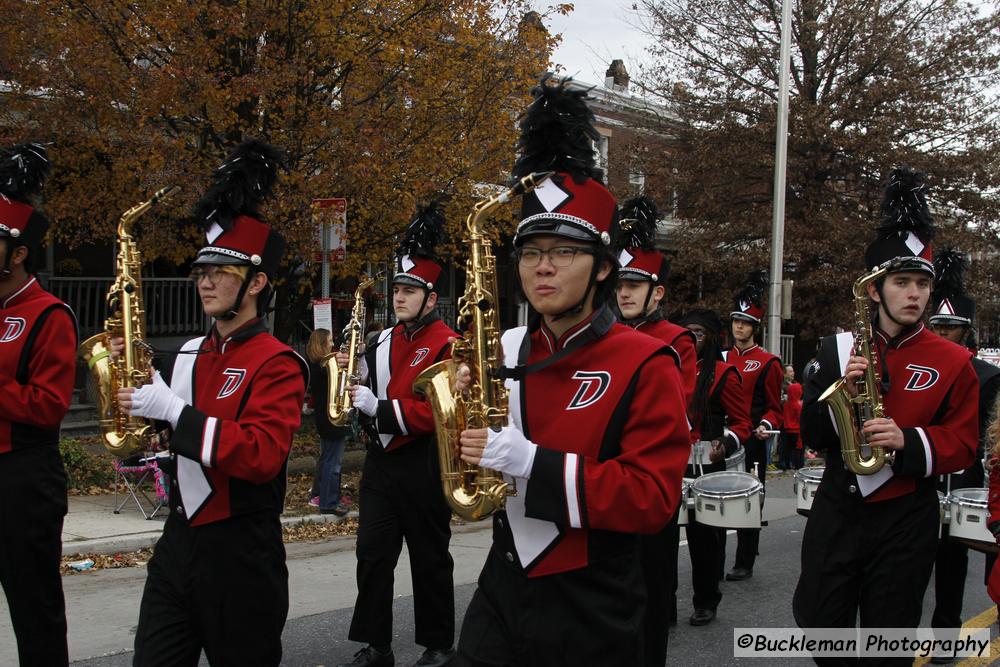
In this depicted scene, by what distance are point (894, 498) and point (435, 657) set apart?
2.83 metres

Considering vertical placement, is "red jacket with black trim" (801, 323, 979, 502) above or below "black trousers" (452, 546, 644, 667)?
above

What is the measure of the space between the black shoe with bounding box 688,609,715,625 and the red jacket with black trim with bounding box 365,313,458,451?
2574 millimetres

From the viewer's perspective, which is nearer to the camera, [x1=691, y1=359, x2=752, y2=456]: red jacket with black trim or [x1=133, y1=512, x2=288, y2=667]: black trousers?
[x1=133, y1=512, x2=288, y2=667]: black trousers

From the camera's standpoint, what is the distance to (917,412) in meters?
5.08

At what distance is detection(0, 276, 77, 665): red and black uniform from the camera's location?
15.4 feet

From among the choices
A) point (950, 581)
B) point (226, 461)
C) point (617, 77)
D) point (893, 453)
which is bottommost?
point (950, 581)

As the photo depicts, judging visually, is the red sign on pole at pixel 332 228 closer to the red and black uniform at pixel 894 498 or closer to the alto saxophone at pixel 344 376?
the alto saxophone at pixel 344 376

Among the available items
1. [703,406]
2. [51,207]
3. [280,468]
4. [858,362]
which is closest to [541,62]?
[51,207]

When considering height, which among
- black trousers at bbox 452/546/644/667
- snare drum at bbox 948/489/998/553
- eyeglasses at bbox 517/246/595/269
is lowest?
snare drum at bbox 948/489/998/553

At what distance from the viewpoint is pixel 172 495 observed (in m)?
4.30

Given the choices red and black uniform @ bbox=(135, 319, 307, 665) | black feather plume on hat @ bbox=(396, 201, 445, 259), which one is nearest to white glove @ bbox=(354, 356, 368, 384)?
black feather plume on hat @ bbox=(396, 201, 445, 259)

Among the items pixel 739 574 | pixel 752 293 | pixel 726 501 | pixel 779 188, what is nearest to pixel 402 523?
pixel 726 501

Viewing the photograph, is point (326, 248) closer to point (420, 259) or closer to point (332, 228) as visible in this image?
point (332, 228)

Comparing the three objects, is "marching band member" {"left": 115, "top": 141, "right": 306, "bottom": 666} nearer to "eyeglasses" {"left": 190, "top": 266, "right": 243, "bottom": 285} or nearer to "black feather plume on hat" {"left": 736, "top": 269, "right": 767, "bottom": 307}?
"eyeglasses" {"left": 190, "top": 266, "right": 243, "bottom": 285}
